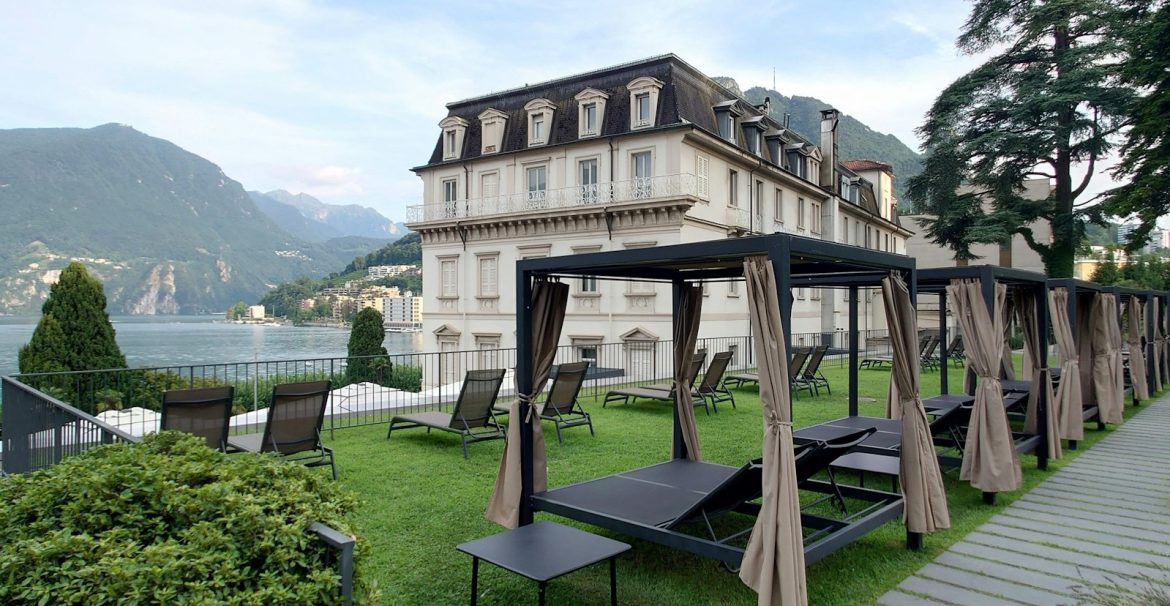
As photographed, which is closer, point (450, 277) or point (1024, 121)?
point (1024, 121)

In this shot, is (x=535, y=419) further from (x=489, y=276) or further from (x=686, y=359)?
(x=489, y=276)

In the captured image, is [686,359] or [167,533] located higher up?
[686,359]

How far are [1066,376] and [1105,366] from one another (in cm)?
253

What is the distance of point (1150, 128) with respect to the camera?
16.1 m

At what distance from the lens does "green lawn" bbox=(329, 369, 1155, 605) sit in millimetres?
4609

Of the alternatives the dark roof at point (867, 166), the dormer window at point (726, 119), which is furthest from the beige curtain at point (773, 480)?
the dark roof at point (867, 166)

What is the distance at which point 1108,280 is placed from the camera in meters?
38.5

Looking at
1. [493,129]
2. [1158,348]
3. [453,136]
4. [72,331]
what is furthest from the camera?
[453,136]

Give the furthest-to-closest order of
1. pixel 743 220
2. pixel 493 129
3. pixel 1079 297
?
pixel 493 129 < pixel 743 220 < pixel 1079 297

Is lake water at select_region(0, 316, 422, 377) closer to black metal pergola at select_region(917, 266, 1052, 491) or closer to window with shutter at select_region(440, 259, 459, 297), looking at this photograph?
window with shutter at select_region(440, 259, 459, 297)

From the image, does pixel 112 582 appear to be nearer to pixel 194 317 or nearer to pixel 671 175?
pixel 671 175

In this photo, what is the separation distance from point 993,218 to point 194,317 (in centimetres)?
13204

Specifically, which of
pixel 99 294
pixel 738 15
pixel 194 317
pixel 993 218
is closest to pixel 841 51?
pixel 738 15

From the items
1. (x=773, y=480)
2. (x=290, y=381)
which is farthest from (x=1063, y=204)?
(x=773, y=480)
